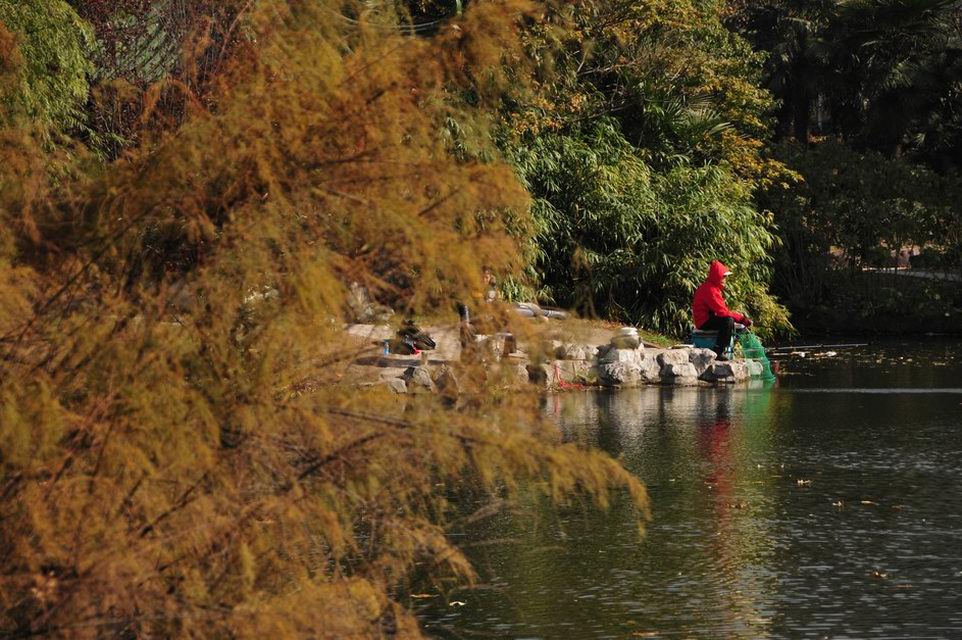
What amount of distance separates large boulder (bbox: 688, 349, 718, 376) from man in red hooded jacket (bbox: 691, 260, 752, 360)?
22 cm

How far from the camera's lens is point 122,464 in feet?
17.3

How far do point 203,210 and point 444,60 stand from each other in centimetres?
99

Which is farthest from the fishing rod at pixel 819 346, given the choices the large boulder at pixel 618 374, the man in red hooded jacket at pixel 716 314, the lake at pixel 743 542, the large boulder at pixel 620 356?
the lake at pixel 743 542

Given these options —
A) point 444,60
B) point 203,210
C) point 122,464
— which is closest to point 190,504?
point 122,464

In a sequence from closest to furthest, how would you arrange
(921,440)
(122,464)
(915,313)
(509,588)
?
(122,464) → (509,588) → (921,440) → (915,313)

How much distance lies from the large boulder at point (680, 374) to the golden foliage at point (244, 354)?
16982 millimetres

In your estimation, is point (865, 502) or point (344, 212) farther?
point (865, 502)

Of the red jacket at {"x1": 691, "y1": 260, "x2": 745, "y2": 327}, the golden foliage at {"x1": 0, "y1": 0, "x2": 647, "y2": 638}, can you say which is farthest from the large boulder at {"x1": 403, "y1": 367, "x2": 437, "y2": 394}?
the red jacket at {"x1": 691, "y1": 260, "x2": 745, "y2": 327}

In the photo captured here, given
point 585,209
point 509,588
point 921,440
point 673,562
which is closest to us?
point 509,588

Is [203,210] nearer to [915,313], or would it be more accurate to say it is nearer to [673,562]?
[673,562]

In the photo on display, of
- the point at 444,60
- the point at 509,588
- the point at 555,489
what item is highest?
the point at 444,60

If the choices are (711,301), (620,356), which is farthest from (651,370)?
(711,301)

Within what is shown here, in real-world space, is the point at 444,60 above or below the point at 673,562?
above

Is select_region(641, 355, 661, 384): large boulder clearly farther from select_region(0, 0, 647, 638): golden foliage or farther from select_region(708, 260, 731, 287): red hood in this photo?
select_region(0, 0, 647, 638): golden foliage
